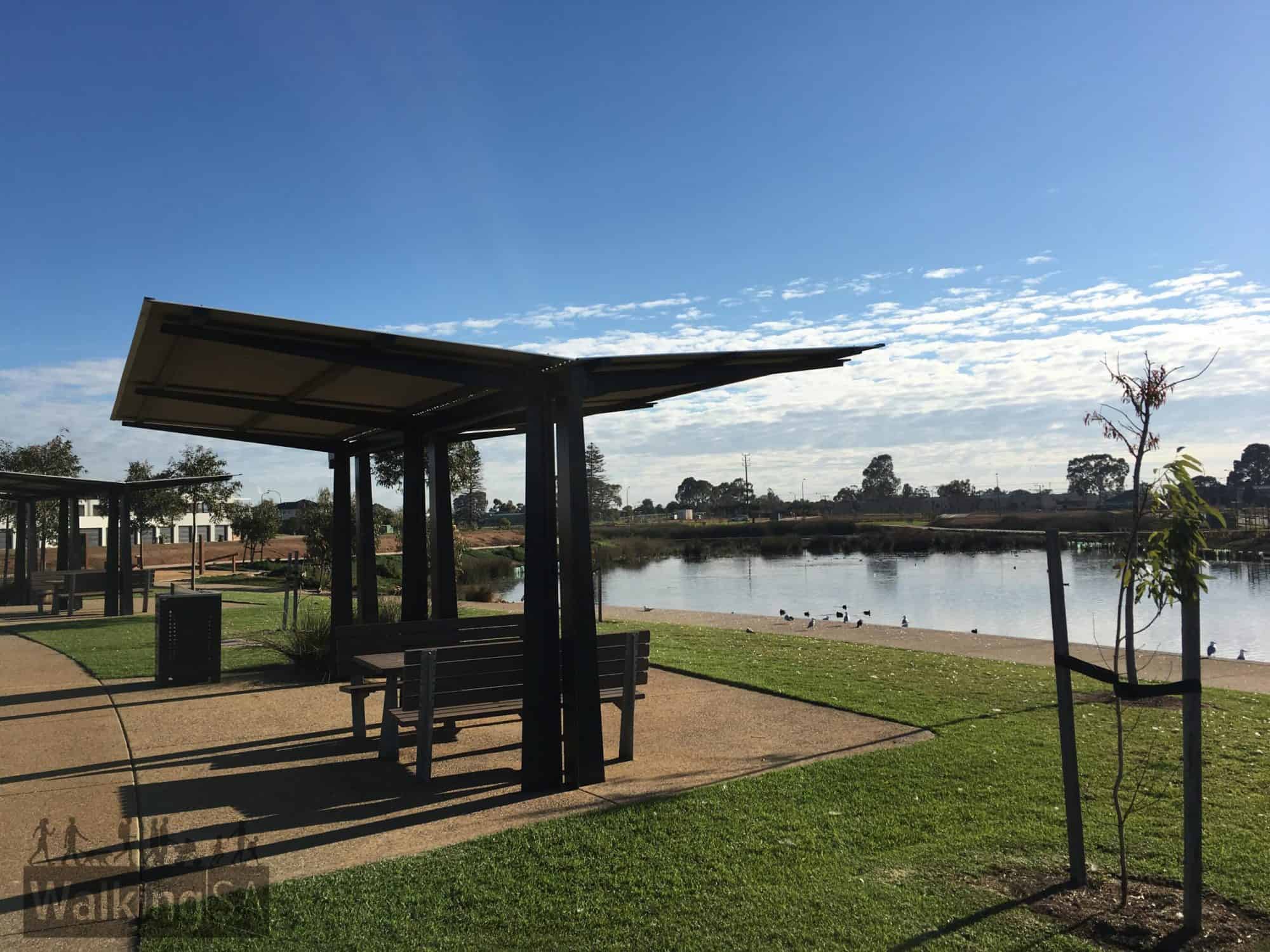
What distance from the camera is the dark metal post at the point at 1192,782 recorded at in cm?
361

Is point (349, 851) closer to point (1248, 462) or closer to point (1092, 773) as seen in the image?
point (1092, 773)

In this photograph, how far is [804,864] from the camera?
4344 millimetres

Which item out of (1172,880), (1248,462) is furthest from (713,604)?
(1248,462)

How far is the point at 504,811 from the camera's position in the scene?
536 cm

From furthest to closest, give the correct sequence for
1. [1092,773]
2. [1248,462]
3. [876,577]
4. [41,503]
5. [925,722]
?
[1248,462] < [876,577] < [41,503] < [925,722] < [1092,773]

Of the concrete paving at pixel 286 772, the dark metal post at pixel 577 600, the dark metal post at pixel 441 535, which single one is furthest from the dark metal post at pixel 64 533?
the dark metal post at pixel 577 600

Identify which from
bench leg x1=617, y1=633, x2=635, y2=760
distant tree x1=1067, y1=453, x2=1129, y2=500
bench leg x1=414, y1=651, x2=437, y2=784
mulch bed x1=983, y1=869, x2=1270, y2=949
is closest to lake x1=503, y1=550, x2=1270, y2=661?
bench leg x1=617, y1=633, x2=635, y2=760

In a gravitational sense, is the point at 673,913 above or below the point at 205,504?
below

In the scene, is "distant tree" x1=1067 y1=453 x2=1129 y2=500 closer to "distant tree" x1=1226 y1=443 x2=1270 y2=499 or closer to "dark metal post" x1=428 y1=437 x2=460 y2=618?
"distant tree" x1=1226 y1=443 x2=1270 y2=499

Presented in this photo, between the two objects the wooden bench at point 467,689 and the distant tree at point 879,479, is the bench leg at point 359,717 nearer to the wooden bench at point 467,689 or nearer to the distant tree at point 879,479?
the wooden bench at point 467,689

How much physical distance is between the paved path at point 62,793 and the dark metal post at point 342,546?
99.4 inches

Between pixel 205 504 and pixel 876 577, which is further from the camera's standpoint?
pixel 876 577

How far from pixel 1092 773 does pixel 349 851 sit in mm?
4363

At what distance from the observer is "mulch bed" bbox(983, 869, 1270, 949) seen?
3.57 meters
